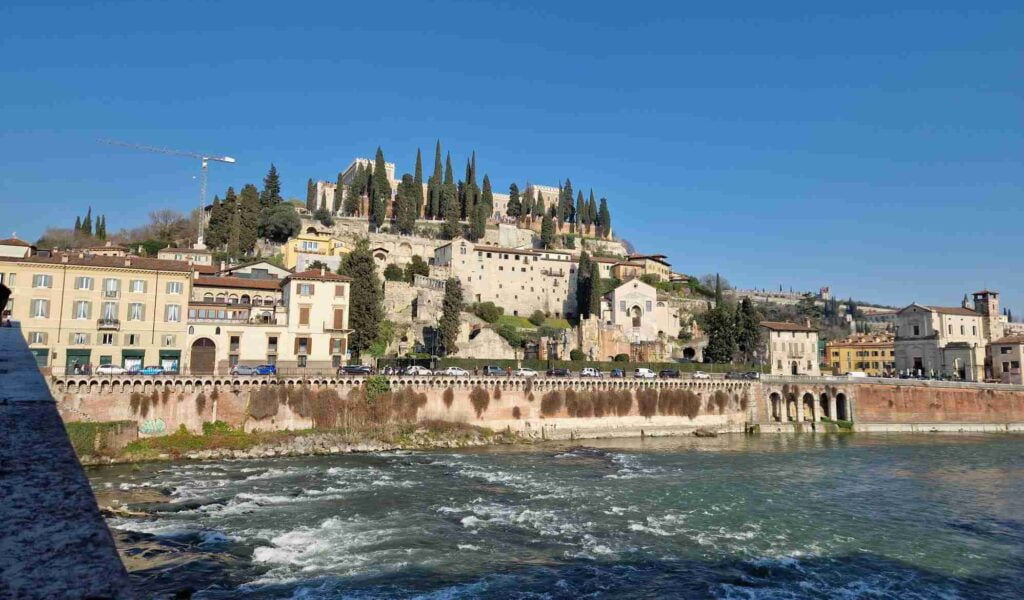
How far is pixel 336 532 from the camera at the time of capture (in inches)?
950

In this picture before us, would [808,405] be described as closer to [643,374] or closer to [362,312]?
[643,374]

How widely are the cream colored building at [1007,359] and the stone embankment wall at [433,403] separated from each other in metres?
41.5

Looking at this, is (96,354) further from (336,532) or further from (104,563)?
(104,563)

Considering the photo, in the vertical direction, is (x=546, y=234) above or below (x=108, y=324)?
above

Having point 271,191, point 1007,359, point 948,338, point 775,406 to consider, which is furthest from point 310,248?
point 1007,359

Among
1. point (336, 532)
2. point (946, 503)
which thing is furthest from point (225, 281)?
point (946, 503)

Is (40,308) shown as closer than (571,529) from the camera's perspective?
No

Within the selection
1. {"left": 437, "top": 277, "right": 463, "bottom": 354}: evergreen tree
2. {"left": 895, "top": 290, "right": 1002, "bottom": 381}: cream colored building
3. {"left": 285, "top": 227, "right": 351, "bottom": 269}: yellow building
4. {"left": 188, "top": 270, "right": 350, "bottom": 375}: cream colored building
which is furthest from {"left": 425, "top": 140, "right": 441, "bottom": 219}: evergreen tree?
{"left": 895, "top": 290, "right": 1002, "bottom": 381}: cream colored building

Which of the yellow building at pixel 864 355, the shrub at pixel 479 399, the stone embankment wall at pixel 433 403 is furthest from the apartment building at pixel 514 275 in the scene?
the yellow building at pixel 864 355

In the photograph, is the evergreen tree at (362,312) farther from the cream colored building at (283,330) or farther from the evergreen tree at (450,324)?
the evergreen tree at (450,324)

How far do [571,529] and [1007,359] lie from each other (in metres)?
83.2

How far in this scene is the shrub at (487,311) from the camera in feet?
279

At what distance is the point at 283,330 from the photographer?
53.0 metres

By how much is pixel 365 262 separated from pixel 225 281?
500 inches
